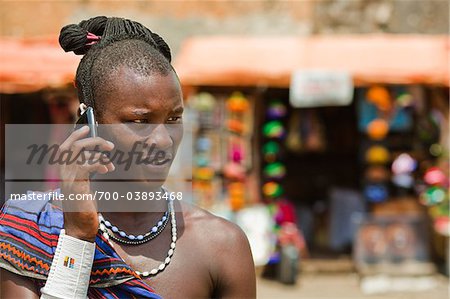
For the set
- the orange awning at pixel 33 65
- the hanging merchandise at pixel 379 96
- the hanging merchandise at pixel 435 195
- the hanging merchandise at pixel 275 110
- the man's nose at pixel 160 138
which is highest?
the orange awning at pixel 33 65

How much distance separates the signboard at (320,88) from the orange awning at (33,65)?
228 cm

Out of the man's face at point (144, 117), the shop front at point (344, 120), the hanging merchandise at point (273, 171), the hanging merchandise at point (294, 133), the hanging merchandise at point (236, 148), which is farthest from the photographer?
the hanging merchandise at point (294, 133)

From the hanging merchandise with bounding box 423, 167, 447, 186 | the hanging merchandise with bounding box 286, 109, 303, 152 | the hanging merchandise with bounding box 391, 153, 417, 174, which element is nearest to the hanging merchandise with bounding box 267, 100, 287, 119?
the hanging merchandise with bounding box 286, 109, 303, 152

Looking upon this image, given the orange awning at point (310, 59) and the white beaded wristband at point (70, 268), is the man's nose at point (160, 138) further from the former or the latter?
the orange awning at point (310, 59)

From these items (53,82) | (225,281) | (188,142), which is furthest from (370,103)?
(225,281)

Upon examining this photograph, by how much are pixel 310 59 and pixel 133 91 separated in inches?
265

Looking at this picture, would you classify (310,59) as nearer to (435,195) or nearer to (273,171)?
(273,171)

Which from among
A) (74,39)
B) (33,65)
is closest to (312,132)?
(33,65)

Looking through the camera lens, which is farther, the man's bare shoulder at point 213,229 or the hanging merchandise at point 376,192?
the hanging merchandise at point 376,192

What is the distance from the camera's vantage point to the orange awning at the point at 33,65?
7.67m

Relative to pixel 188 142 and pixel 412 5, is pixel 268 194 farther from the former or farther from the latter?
pixel 412 5

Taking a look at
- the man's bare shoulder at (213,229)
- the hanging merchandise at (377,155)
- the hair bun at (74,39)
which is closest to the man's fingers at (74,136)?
the hair bun at (74,39)

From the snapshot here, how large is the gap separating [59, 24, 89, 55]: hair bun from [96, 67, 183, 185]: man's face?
19 cm

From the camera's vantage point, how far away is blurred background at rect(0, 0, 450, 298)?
793 centimetres
